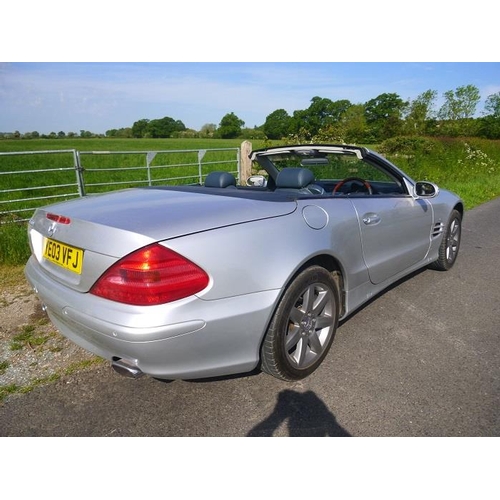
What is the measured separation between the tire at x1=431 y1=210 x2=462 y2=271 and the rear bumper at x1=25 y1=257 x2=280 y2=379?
288 cm

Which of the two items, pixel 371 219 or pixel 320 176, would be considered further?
pixel 320 176

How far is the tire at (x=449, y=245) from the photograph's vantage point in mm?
3918

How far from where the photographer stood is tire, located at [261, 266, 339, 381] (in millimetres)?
1943

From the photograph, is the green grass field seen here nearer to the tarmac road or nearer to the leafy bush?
the leafy bush

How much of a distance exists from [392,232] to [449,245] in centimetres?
163

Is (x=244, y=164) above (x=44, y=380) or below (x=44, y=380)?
above

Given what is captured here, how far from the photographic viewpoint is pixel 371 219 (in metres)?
2.62

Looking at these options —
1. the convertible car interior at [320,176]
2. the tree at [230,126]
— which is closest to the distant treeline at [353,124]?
the tree at [230,126]

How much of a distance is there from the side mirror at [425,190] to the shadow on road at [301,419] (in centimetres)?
226

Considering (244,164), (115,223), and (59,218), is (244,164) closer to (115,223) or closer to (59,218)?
(59,218)

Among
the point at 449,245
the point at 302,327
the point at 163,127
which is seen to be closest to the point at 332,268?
the point at 302,327

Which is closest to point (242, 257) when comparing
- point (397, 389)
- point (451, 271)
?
point (397, 389)

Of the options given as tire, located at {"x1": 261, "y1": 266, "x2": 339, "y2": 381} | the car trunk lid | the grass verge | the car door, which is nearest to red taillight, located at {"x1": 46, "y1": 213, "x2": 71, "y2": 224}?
the car trunk lid

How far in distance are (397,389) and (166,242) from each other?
1.62m
